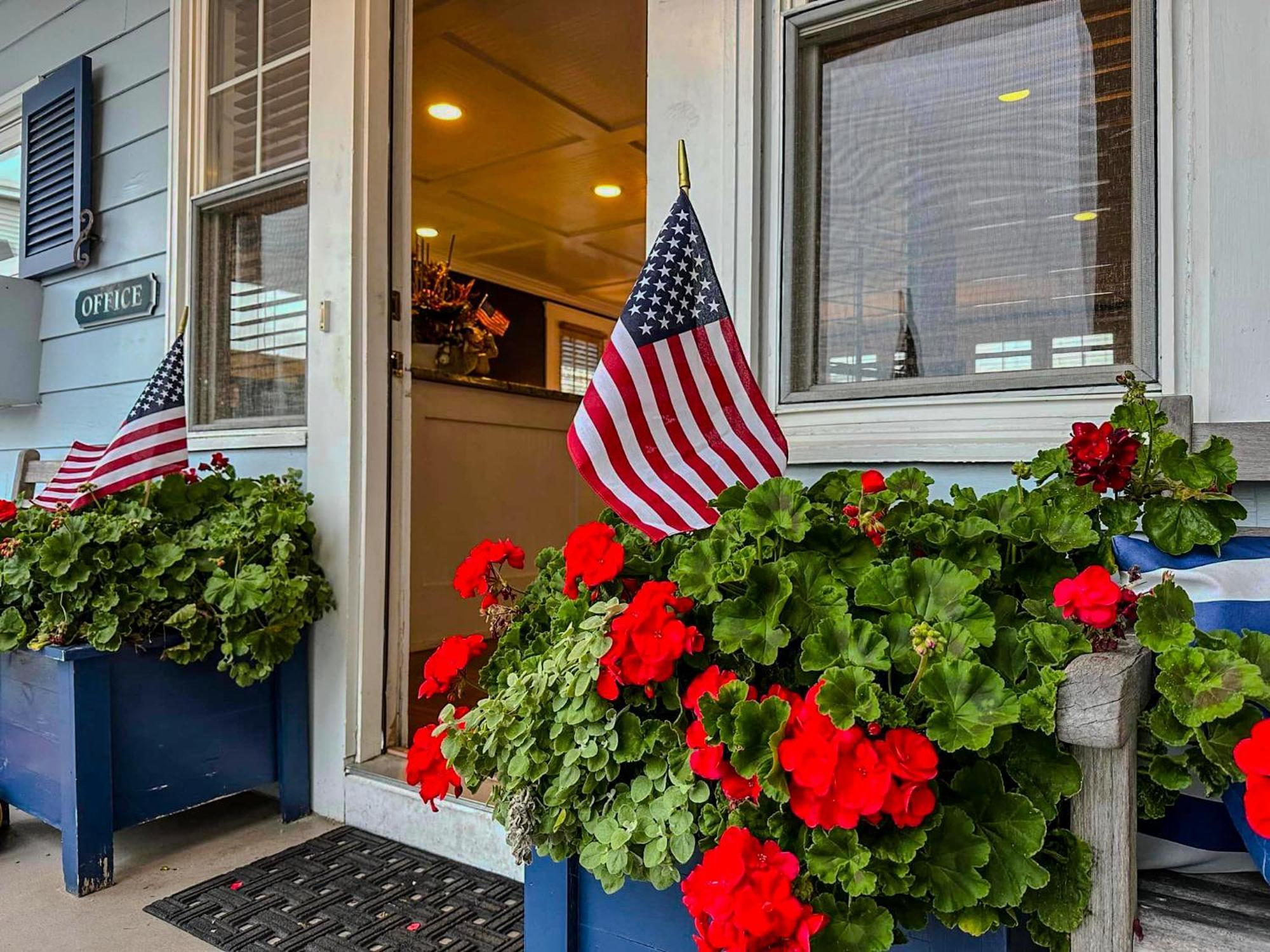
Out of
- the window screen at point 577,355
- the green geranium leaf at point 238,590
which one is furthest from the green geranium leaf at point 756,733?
the window screen at point 577,355

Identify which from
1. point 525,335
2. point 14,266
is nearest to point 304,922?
point 14,266

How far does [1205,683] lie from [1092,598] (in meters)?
0.10

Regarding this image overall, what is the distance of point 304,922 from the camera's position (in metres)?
1.58

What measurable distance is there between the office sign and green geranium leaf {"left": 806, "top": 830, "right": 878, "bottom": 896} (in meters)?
2.48

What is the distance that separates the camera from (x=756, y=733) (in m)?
0.76

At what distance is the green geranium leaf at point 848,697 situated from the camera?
0.71 m

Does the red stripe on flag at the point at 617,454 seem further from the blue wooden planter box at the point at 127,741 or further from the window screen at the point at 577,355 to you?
the window screen at the point at 577,355

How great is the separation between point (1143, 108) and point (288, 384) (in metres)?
1.93

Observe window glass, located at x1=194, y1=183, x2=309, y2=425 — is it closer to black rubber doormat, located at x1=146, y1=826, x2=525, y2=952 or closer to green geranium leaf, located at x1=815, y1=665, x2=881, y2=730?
black rubber doormat, located at x1=146, y1=826, x2=525, y2=952

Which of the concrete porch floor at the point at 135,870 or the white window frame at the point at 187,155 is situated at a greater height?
the white window frame at the point at 187,155

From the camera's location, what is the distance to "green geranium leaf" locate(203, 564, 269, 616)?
1838 millimetres

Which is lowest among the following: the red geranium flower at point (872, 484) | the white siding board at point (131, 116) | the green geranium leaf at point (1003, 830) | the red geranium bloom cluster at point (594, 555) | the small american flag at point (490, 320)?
the green geranium leaf at point (1003, 830)

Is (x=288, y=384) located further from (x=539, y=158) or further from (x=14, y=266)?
(x=539, y=158)

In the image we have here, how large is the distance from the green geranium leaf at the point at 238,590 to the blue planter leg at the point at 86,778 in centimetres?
24
